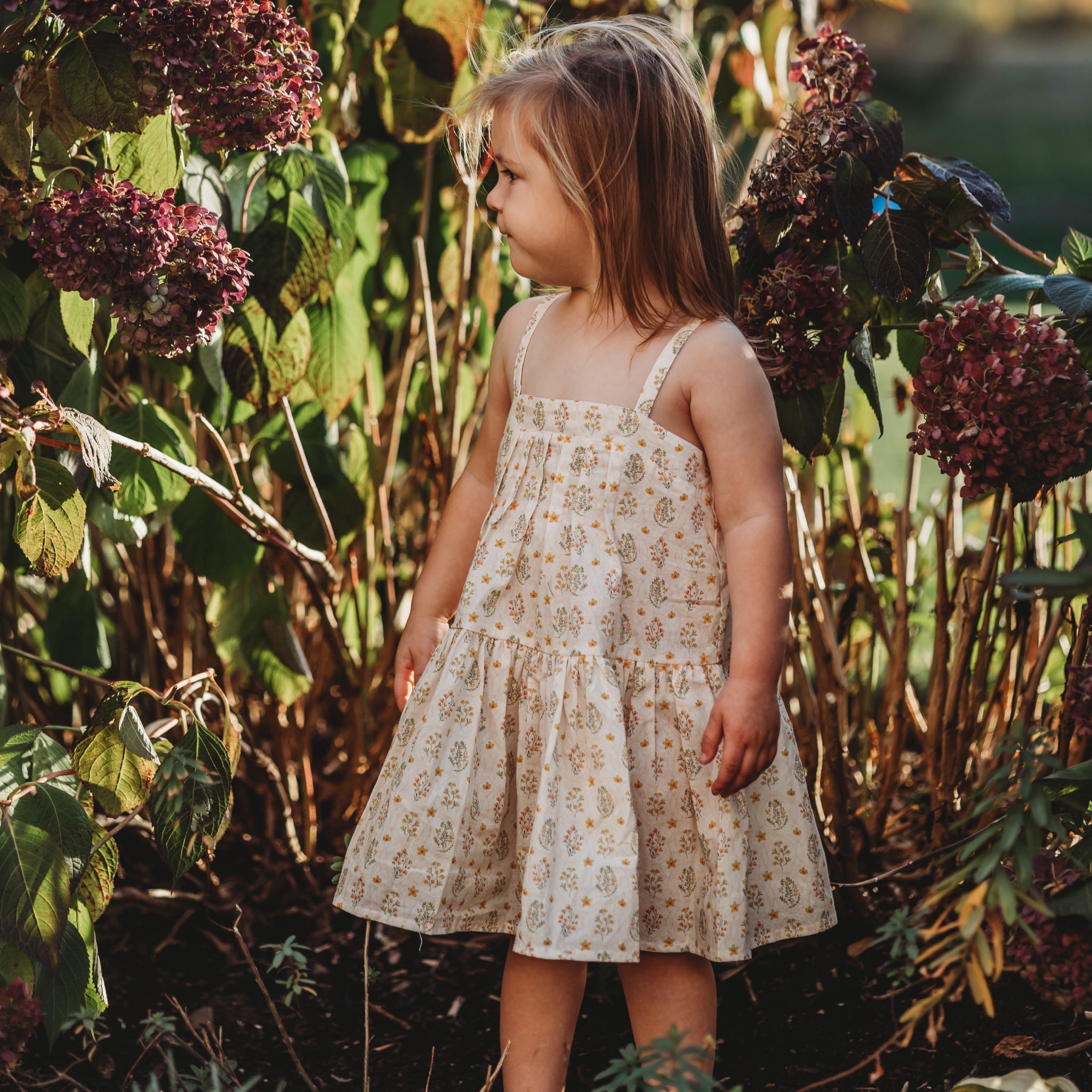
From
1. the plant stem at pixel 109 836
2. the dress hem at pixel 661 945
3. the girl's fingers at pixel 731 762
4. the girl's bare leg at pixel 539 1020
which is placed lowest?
the girl's bare leg at pixel 539 1020

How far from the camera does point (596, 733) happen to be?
1146mm

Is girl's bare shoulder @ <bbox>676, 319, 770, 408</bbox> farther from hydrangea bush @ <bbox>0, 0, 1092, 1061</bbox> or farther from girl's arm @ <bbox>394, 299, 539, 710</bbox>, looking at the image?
girl's arm @ <bbox>394, 299, 539, 710</bbox>

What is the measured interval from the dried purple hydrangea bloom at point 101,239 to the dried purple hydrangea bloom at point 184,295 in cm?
1

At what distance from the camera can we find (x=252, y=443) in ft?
5.02

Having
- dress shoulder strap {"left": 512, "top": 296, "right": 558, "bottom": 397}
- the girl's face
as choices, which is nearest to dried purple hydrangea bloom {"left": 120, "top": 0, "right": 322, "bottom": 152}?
the girl's face

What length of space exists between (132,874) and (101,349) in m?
0.77

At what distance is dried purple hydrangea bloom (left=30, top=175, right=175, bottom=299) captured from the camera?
1.01 m

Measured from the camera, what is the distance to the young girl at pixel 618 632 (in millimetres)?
1158

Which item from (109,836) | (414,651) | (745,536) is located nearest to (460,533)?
(414,651)

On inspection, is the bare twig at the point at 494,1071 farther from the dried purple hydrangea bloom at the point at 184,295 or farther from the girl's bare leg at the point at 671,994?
the dried purple hydrangea bloom at the point at 184,295

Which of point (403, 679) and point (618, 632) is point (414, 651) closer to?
point (403, 679)

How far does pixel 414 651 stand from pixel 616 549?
0.92 feet

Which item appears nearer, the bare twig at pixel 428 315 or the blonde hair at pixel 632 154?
the blonde hair at pixel 632 154

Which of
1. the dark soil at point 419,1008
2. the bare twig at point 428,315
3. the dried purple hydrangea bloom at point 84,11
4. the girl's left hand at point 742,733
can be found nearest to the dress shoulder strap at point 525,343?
the bare twig at point 428,315
